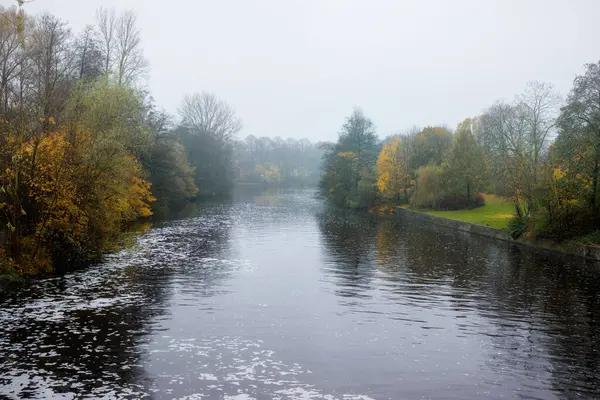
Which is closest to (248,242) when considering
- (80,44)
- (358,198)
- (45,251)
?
(45,251)

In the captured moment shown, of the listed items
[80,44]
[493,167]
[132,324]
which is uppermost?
[80,44]

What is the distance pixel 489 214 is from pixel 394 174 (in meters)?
17.4

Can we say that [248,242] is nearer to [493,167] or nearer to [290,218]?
[290,218]

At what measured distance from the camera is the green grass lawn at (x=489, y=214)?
124 ft

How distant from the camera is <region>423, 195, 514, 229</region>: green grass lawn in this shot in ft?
124

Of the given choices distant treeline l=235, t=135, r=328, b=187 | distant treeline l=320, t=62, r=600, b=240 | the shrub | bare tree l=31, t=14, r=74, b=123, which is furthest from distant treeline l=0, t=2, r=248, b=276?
distant treeline l=235, t=135, r=328, b=187

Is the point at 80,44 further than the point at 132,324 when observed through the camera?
Yes

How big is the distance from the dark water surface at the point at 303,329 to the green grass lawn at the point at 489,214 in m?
13.1

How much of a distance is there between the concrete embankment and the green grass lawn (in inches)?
26.9

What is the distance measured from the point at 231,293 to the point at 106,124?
13581mm

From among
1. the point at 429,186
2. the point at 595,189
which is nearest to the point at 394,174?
the point at 429,186

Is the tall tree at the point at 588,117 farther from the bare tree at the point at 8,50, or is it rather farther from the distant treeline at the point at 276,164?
the distant treeline at the point at 276,164

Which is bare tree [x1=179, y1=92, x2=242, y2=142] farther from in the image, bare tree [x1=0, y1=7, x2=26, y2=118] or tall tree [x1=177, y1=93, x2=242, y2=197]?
bare tree [x1=0, y1=7, x2=26, y2=118]

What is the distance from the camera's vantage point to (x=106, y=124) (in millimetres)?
25219
